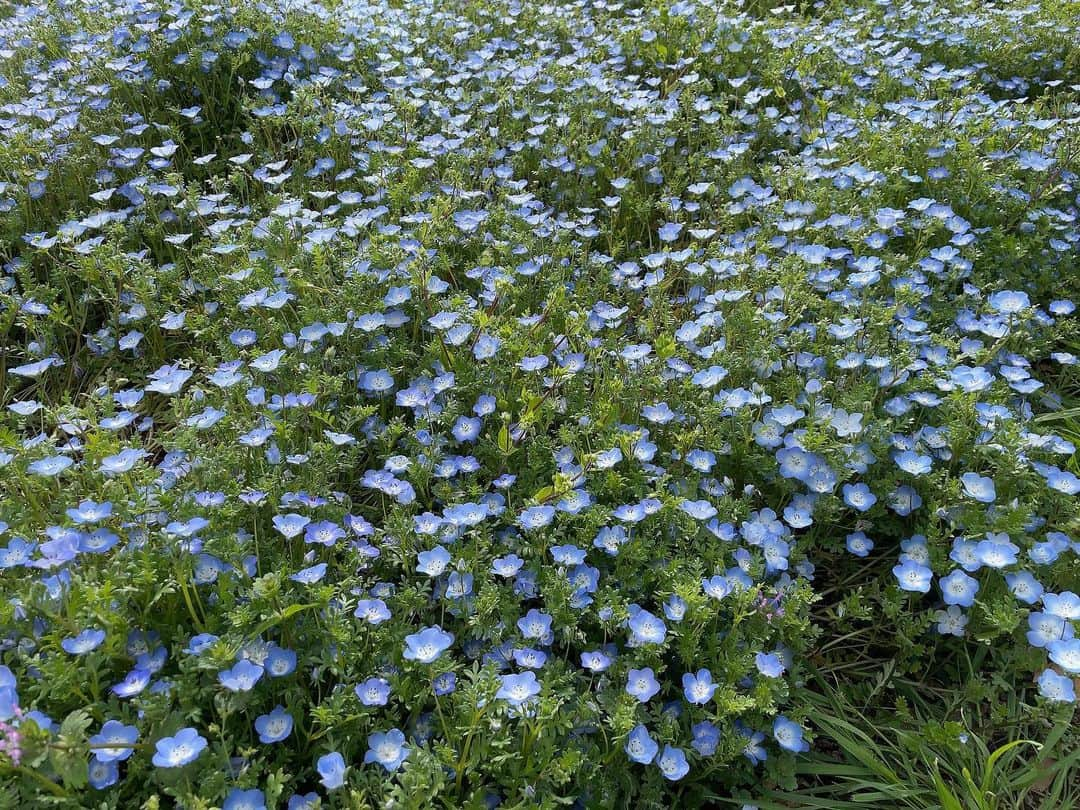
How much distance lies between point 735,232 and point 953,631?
1987 mm

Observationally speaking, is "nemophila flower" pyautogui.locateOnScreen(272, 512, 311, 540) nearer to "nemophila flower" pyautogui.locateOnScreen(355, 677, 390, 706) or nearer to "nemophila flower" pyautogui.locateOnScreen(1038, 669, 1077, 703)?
"nemophila flower" pyautogui.locateOnScreen(355, 677, 390, 706)

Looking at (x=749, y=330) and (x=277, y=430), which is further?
(x=749, y=330)

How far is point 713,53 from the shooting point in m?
4.78

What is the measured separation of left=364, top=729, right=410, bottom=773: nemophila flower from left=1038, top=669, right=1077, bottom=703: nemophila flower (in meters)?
1.51

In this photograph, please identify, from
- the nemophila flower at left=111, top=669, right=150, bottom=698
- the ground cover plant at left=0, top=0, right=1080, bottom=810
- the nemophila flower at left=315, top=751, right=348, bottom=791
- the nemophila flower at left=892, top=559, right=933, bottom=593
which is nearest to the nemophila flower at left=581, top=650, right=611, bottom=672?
the ground cover plant at left=0, top=0, right=1080, bottom=810

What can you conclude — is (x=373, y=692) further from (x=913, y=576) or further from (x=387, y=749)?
(x=913, y=576)

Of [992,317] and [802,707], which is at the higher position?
[992,317]

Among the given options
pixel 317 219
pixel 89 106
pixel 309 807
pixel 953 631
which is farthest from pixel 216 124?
pixel 953 631

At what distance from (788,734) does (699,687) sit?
257mm

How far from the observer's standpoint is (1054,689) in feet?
6.58

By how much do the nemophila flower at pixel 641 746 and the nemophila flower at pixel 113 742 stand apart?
1038mm

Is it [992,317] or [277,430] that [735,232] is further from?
[277,430]

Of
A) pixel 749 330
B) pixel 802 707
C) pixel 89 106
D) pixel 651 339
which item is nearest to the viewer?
pixel 802 707

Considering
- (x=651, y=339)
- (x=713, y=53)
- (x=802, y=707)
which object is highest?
(x=713, y=53)
